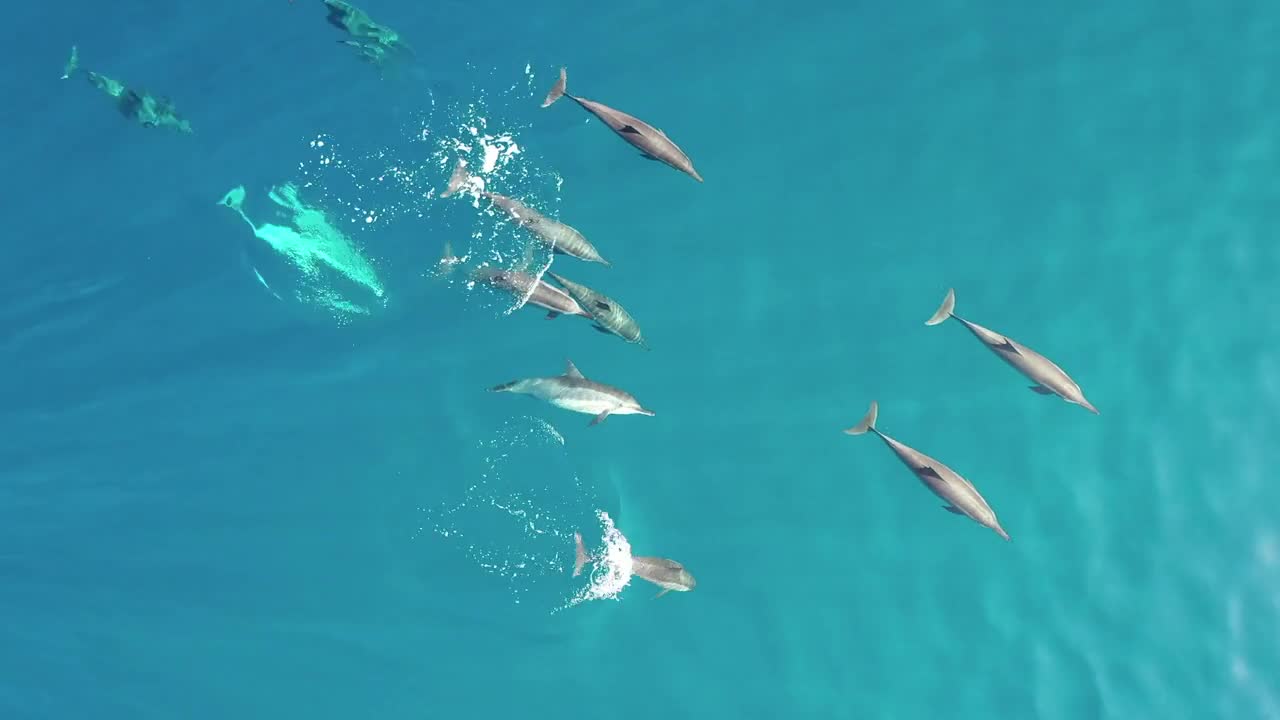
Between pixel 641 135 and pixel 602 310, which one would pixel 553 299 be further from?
pixel 641 135

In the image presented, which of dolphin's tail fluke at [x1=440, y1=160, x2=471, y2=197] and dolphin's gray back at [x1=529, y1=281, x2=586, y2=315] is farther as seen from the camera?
dolphin's tail fluke at [x1=440, y1=160, x2=471, y2=197]

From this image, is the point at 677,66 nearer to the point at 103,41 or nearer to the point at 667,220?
the point at 667,220

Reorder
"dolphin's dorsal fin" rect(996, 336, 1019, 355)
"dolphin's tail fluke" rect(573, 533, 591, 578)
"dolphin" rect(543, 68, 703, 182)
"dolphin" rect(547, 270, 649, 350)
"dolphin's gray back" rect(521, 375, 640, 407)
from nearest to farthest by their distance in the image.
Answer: "dolphin" rect(543, 68, 703, 182) → "dolphin's dorsal fin" rect(996, 336, 1019, 355) → "dolphin" rect(547, 270, 649, 350) → "dolphin's gray back" rect(521, 375, 640, 407) → "dolphin's tail fluke" rect(573, 533, 591, 578)

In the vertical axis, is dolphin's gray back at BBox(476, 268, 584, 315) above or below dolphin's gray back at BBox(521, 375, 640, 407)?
above

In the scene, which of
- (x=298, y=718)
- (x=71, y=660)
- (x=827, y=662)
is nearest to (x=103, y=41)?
(x=71, y=660)

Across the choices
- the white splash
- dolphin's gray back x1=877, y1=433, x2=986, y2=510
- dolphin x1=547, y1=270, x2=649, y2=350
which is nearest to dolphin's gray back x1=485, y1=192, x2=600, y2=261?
dolphin x1=547, y1=270, x2=649, y2=350

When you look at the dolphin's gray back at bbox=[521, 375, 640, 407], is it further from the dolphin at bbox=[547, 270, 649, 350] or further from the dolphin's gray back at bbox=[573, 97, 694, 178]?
the dolphin's gray back at bbox=[573, 97, 694, 178]

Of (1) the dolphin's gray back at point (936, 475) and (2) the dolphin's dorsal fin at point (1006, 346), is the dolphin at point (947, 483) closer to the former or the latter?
(1) the dolphin's gray back at point (936, 475)
